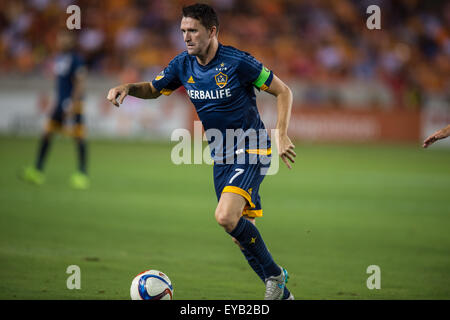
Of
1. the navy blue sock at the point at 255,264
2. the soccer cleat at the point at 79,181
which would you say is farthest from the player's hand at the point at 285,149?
the soccer cleat at the point at 79,181

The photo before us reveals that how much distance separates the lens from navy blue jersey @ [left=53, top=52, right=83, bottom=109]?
12.3m

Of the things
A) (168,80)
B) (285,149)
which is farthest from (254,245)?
(168,80)

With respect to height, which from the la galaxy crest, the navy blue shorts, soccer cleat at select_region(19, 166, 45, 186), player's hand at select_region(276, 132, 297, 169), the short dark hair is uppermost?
soccer cleat at select_region(19, 166, 45, 186)

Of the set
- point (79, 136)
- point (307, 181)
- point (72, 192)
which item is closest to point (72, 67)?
point (79, 136)

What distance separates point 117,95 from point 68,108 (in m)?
7.37

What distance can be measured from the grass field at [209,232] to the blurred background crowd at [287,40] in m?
8.33

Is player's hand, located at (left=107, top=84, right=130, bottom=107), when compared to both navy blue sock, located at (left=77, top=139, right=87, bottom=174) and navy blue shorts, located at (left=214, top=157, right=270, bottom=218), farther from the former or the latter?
navy blue sock, located at (left=77, top=139, right=87, bottom=174)

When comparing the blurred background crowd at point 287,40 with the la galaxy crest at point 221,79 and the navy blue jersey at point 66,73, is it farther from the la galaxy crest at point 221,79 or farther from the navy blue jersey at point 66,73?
the la galaxy crest at point 221,79

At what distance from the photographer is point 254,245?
5.32m

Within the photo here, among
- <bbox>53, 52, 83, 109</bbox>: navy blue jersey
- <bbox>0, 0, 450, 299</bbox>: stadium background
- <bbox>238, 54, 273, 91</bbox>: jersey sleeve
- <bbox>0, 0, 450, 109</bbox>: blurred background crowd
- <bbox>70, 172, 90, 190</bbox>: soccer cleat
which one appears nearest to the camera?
<bbox>238, 54, 273, 91</bbox>: jersey sleeve

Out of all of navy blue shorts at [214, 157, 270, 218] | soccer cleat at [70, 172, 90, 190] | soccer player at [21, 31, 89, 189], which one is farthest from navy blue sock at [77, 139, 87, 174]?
navy blue shorts at [214, 157, 270, 218]

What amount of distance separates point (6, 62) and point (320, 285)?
20.2m

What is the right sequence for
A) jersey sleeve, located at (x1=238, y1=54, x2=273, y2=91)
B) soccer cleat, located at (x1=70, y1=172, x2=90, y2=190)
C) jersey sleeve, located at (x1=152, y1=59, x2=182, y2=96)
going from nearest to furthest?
jersey sleeve, located at (x1=238, y1=54, x2=273, y2=91), jersey sleeve, located at (x1=152, y1=59, x2=182, y2=96), soccer cleat, located at (x1=70, y1=172, x2=90, y2=190)

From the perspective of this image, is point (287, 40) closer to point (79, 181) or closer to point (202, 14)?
point (79, 181)
